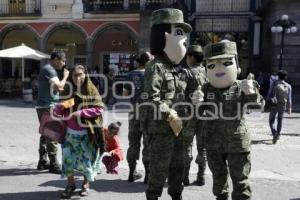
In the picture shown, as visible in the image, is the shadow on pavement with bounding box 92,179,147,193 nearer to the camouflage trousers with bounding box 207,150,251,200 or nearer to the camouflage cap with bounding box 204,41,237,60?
the camouflage trousers with bounding box 207,150,251,200

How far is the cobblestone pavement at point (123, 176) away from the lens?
6.00 metres

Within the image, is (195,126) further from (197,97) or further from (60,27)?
(60,27)

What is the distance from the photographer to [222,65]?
4.86 m

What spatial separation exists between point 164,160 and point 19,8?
24679 millimetres

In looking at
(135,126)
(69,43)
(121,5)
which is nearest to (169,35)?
(135,126)

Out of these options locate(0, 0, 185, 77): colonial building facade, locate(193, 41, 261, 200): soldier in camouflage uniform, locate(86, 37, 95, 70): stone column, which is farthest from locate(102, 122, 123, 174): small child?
locate(86, 37, 95, 70): stone column

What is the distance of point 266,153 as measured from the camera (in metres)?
9.05

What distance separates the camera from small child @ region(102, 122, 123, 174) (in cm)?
643

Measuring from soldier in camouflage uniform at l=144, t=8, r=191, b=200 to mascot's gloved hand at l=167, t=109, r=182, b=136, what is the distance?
0.02m

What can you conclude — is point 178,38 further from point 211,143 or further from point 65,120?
point 65,120

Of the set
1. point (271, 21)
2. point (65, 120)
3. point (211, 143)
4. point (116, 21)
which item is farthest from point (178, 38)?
point (116, 21)

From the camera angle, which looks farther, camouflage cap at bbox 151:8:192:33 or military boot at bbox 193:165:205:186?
military boot at bbox 193:165:205:186

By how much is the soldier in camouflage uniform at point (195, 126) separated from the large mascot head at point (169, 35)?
29 cm

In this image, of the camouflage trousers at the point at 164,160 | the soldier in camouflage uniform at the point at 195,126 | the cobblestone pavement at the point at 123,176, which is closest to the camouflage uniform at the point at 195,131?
the soldier in camouflage uniform at the point at 195,126
